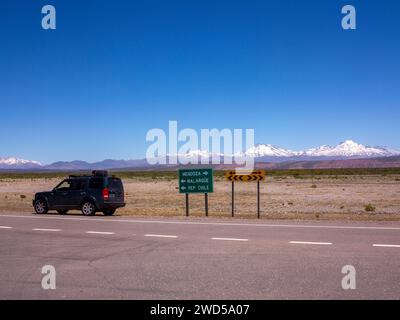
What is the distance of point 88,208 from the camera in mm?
22375

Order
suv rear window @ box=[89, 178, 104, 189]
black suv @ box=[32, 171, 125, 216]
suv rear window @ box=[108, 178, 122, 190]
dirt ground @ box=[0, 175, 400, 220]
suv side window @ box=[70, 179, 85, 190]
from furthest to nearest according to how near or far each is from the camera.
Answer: dirt ground @ box=[0, 175, 400, 220]
suv side window @ box=[70, 179, 85, 190]
suv rear window @ box=[108, 178, 122, 190]
suv rear window @ box=[89, 178, 104, 189]
black suv @ box=[32, 171, 125, 216]

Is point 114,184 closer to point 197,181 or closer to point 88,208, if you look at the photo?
point 88,208

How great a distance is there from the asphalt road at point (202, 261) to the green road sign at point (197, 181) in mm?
5923

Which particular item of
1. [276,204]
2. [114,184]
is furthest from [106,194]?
[276,204]

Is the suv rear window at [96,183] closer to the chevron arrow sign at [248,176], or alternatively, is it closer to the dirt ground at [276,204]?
the dirt ground at [276,204]

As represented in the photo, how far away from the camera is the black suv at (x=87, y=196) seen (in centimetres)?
2228

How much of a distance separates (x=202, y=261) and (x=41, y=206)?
1551cm

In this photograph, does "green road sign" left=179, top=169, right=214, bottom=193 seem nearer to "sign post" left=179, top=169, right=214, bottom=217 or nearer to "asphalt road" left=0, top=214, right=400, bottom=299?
"sign post" left=179, top=169, right=214, bottom=217

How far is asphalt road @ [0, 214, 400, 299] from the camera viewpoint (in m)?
7.58

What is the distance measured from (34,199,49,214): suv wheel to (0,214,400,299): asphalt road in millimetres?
6712

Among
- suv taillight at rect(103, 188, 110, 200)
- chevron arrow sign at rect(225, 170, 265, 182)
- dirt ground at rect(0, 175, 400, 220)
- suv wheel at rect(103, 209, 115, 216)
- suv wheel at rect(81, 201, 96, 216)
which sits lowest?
dirt ground at rect(0, 175, 400, 220)

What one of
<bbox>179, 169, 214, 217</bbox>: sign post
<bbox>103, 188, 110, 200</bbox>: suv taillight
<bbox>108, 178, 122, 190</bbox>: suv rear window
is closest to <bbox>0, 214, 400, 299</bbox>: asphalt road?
<bbox>103, 188, 110, 200</bbox>: suv taillight

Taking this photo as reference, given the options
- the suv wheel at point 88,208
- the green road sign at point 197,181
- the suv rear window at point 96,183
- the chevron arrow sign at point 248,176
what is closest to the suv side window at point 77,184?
the suv rear window at point 96,183
